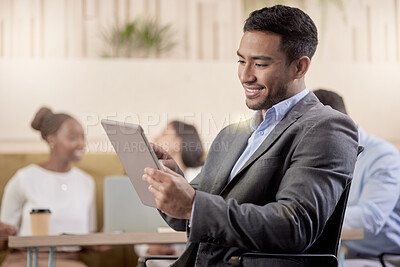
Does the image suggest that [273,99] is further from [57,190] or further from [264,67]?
[57,190]

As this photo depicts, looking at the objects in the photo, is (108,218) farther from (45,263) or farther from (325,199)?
(325,199)

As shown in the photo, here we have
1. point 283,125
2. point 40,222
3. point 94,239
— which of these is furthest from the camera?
point 40,222

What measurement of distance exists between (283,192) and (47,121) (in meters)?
2.52

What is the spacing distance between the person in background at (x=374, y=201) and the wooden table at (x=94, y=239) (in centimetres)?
73

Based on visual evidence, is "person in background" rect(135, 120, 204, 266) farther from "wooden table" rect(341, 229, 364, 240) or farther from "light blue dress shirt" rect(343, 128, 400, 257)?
"wooden table" rect(341, 229, 364, 240)

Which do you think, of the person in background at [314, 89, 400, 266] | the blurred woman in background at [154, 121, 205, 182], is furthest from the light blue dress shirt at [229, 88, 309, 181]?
the blurred woman in background at [154, 121, 205, 182]

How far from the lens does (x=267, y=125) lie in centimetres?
158

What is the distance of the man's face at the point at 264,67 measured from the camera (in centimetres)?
148

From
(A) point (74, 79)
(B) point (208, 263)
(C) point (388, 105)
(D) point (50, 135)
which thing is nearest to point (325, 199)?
(B) point (208, 263)

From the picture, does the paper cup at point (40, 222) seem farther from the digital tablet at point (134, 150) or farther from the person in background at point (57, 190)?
A: the digital tablet at point (134, 150)

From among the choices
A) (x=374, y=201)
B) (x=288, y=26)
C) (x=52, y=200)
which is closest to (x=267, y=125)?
(x=288, y=26)

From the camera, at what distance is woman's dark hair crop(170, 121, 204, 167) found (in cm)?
362

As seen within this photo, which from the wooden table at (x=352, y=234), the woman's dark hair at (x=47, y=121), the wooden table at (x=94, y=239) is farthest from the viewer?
the woman's dark hair at (x=47, y=121)

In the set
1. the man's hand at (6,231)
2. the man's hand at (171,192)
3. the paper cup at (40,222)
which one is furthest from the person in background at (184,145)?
the man's hand at (171,192)
